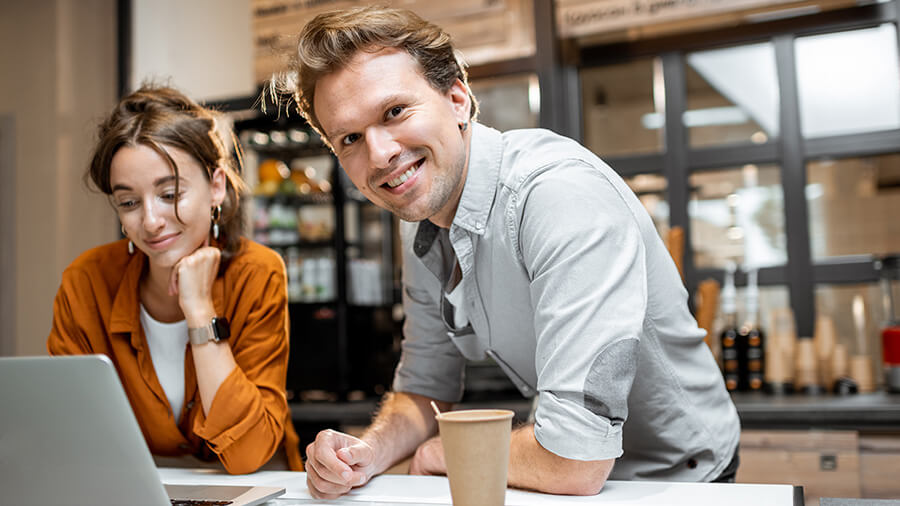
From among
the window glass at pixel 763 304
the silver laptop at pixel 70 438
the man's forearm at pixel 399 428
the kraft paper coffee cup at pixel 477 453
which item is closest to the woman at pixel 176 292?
the man's forearm at pixel 399 428

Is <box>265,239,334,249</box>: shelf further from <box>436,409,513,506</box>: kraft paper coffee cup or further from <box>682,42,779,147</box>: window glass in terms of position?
<box>436,409,513,506</box>: kraft paper coffee cup

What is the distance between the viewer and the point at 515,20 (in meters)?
2.91

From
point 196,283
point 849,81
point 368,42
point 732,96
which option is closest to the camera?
point 368,42

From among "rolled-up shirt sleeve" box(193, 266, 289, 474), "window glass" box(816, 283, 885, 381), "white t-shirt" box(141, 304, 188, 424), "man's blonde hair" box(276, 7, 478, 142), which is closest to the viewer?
"man's blonde hair" box(276, 7, 478, 142)

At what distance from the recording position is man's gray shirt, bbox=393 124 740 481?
95 centimetres

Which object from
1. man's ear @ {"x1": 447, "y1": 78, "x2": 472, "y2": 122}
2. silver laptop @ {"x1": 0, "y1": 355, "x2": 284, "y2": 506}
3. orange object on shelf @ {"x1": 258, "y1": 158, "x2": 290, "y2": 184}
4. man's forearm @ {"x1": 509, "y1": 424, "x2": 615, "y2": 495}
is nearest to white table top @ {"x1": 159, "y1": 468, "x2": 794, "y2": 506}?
man's forearm @ {"x1": 509, "y1": 424, "x2": 615, "y2": 495}

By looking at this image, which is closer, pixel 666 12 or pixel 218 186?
pixel 218 186

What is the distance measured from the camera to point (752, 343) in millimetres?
2693

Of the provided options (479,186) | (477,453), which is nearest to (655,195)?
(479,186)

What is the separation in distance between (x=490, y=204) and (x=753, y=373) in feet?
6.22

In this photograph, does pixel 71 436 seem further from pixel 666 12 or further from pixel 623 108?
pixel 623 108

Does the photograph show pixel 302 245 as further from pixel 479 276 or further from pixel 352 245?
pixel 479 276

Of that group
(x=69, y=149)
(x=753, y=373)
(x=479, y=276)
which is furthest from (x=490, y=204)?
(x=69, y=149)

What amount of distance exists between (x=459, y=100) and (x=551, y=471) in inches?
23.7
